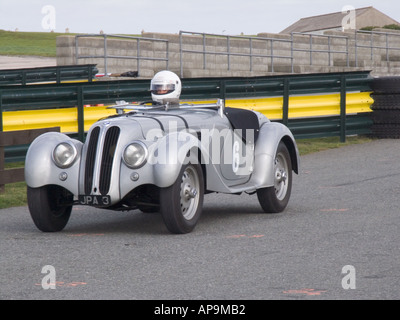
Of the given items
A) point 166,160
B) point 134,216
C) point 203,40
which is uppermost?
point 203,40

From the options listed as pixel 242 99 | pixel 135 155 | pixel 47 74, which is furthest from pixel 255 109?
pixel 47 74

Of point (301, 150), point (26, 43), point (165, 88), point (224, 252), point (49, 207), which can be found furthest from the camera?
point (26, 43)

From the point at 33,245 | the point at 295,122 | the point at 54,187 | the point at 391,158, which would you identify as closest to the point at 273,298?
the point at 33,245

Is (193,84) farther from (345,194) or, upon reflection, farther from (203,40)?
(203,40)

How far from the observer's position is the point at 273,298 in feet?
19.0

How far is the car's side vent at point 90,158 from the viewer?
8.45 m

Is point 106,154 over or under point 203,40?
under

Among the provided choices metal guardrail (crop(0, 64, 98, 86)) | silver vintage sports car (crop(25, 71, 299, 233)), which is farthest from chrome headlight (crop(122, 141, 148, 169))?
metal guardrail (crop(0, 64, 98, 86))

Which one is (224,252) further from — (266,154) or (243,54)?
(243,54)

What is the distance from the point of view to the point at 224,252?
7.49 metres

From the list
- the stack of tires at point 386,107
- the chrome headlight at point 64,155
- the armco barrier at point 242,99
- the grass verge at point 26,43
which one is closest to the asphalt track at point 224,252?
the chrome headlight at point 64,155

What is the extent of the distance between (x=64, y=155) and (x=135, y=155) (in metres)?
0.73

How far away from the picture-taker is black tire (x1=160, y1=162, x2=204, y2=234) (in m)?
8.23

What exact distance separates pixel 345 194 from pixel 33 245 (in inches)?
180
